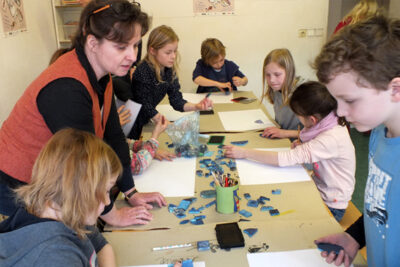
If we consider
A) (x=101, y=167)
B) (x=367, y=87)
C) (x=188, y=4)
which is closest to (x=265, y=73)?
(x=367, y=87)

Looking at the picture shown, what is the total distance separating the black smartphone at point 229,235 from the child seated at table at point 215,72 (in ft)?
7.17

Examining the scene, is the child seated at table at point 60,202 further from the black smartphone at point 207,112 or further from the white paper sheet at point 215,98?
the white paper sheet at point 215,98

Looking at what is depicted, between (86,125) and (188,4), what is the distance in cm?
357

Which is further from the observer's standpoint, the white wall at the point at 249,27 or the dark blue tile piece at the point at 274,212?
the white wall at the point at 249,27

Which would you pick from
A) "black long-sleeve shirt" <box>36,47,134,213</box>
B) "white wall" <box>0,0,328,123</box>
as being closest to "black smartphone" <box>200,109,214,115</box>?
"black long-sleeve shirt" <box>36,47,134,213</box>

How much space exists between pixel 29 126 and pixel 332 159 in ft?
4.38

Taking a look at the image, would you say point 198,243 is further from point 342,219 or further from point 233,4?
point 233,4

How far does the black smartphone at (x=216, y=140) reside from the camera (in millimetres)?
2092

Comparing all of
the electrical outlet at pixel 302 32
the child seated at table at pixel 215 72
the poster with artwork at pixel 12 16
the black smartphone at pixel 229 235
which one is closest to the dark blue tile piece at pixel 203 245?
the black smartphone at pixel 229 235

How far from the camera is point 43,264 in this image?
797mm

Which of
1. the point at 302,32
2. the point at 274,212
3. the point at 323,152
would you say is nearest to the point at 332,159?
the point at 323,152

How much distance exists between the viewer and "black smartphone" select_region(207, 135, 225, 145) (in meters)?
2.09

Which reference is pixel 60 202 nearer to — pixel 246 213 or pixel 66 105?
pixel 66 105

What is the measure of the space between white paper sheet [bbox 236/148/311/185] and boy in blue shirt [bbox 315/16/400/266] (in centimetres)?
59
